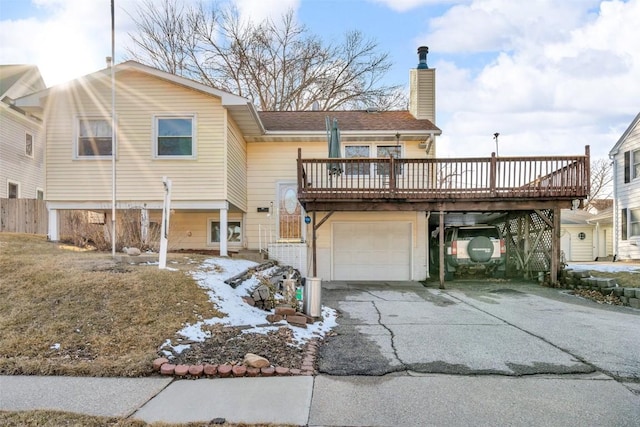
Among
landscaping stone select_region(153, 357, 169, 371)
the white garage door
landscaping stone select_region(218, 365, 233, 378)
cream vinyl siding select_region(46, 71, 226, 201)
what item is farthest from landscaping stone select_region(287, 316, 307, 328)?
the white garage door

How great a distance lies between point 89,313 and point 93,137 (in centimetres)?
713

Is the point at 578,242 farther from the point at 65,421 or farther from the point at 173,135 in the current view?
the point at 65,421

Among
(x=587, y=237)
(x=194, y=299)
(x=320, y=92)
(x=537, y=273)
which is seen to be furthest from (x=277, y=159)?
(x=587, y=237)

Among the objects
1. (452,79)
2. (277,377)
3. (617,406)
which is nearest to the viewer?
(617,406)

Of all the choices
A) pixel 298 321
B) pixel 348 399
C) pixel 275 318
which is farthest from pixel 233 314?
pixel 348 399

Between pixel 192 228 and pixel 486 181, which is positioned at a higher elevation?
pixel 486 181

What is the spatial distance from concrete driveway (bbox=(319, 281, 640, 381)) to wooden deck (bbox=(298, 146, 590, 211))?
276 cm

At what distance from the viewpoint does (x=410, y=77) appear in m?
14.7

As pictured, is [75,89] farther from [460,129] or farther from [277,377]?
[460,129]

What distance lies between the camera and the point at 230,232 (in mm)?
13125

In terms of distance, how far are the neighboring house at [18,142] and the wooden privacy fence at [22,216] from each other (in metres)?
2.52

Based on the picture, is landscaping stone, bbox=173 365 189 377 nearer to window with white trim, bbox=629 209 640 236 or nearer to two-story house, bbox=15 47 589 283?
two-story house, bbox=15 47 589 283

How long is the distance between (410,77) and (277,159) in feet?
19.2

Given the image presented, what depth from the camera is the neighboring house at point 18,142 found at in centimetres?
1582
